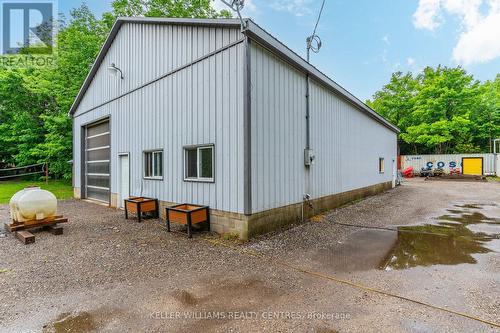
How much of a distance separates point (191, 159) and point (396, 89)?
3271 centimetres

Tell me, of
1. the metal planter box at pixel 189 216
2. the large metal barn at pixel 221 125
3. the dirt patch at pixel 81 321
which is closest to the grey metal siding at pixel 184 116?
the large metal barn at pixel 221 125

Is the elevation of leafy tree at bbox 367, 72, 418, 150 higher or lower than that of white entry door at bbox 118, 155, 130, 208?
higher

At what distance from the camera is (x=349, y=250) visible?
504 cm

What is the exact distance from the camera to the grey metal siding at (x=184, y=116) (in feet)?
18.7

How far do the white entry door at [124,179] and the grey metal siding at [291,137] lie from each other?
20.4 feet

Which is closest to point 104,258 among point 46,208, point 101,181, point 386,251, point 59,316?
point 59,316

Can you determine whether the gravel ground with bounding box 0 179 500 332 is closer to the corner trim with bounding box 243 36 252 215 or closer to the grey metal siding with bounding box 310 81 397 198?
the corner trim with bounding box 243 36 252 215

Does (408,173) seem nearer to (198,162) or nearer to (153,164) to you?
(198,162)

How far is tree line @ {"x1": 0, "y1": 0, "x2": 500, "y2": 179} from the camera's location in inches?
651

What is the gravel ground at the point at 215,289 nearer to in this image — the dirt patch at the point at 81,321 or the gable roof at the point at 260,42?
the dirt patch at the point at 81,321

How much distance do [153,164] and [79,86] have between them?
41.4ft

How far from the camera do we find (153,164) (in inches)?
328

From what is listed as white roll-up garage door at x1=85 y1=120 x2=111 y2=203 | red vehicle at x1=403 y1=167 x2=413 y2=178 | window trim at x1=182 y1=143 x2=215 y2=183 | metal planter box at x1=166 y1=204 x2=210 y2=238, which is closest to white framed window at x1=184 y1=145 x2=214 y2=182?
window trim at x1=182 y1=143 x2=215 y2=183

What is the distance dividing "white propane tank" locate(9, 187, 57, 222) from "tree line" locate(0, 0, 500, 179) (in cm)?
1175
